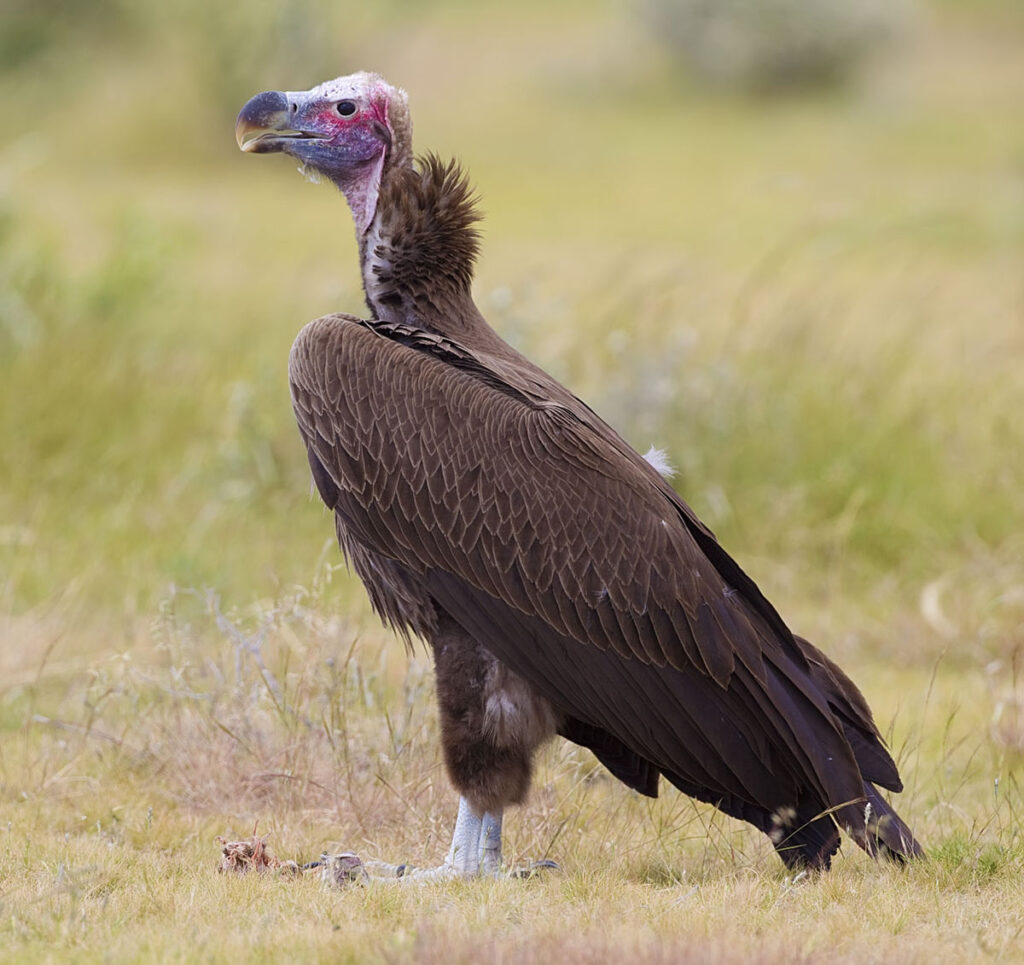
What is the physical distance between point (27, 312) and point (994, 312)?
838 cm

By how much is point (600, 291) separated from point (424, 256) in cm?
472

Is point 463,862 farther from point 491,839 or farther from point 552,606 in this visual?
point 552,606

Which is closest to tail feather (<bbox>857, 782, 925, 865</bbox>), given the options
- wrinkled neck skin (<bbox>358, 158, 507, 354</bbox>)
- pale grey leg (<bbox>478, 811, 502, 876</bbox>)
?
pale grey leg (<bbox>478, 811, 502, 876</bbox>)

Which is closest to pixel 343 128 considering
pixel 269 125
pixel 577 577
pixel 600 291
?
pixel 269 125

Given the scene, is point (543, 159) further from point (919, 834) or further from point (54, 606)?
point (919, 834)

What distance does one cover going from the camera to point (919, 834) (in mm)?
4477

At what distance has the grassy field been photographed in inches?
136

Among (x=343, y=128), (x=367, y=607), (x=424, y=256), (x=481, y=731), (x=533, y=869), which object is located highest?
(x=343, y=128)

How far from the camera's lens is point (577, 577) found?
3912mm

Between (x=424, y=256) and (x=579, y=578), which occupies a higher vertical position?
(x=424, y=256)

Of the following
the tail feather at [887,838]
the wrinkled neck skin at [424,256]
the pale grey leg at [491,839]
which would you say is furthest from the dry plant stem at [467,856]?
the wrinkled neck skin at [424,256]

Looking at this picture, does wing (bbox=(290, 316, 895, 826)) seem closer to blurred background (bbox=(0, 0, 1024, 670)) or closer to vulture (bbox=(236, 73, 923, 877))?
vulture (bbox=(236, 73, 923, 877))

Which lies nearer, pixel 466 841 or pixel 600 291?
pixel 466 841

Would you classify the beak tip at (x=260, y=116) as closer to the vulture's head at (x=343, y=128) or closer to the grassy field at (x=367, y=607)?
the vulture's head at (x=343, y=128)
